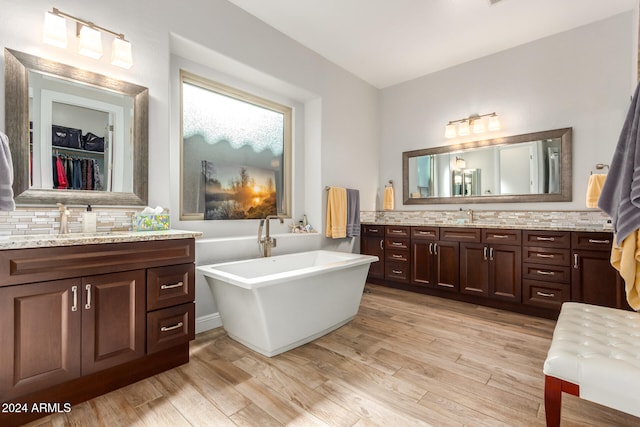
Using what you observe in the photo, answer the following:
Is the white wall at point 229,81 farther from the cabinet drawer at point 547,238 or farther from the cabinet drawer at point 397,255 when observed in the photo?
the cabinet drawer at point 547,238

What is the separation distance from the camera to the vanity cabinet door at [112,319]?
157 centimetres

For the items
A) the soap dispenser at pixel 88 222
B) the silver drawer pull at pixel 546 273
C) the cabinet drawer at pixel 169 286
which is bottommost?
the silver drawer pull at pixel 546 273

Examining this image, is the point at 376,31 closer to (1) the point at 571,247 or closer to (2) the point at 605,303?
(1) the point at 571,247

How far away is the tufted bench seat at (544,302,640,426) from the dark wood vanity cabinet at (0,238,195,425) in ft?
6.56

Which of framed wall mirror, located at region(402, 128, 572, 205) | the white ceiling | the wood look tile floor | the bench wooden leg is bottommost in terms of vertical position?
the wood look tile floor

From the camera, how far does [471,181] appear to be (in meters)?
3.78

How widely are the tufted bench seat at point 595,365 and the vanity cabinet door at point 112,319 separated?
209 centimetres

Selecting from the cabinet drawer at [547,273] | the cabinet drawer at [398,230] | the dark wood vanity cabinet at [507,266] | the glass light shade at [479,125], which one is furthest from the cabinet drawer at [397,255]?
the glass light shade at [479,125]

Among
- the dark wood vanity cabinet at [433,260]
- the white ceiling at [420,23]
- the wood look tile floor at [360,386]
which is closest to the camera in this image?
the wood look tile floor at [360,386]

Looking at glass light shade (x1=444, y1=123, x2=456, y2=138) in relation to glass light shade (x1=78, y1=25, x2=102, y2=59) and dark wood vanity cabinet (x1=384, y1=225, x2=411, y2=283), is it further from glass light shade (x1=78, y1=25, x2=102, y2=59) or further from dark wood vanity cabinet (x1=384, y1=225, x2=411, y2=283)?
glass light shade (x1=78, y1=25, x2=102, y2=59)

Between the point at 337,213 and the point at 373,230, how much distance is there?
626 millimetres

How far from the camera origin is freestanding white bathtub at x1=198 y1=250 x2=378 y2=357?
2.00 metres

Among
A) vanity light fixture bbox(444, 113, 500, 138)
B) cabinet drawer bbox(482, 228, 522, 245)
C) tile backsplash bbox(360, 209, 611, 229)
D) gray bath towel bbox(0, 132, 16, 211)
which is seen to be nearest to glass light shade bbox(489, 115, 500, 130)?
vanity light fixture bbox(444, 113, 500, 138)

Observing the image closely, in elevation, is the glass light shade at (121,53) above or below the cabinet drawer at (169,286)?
above
